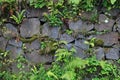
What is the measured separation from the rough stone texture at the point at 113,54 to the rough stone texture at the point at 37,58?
1460mm

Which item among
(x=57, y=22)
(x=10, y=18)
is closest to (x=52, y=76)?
(x=57, y=22)

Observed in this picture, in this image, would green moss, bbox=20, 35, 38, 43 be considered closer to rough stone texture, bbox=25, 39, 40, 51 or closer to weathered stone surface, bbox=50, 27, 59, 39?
rough stone texture, bbox=25, 39, 40, 51

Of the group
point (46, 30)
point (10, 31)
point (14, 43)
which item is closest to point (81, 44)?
point (46, 30)

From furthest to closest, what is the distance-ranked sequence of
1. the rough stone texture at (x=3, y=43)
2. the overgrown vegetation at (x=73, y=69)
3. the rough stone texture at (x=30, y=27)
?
the rough stone texture at (x=3, y=43) < the rough stone texture at (x=30, y=27) < the overgrown vegetation at (x=73, y=69)

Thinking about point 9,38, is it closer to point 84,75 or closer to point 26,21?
point 26,21

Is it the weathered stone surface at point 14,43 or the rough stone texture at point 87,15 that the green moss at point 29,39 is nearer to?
the weathered stone surface at point 14,43

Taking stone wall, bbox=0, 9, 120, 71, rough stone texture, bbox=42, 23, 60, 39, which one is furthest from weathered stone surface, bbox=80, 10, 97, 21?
rough stone texture, bbox=42, 23, 60, 39

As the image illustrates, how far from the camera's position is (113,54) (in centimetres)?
779

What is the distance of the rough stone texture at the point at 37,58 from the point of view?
8.04m

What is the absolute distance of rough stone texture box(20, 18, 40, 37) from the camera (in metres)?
8.13

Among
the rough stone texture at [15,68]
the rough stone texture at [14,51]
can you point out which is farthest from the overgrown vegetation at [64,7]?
the rough stone texture at [15,68]

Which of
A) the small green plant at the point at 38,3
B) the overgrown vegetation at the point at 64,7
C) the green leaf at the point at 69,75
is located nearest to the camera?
the green leaf at the point at 69,75

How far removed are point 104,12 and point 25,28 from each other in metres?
2.07

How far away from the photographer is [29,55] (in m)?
8.14
